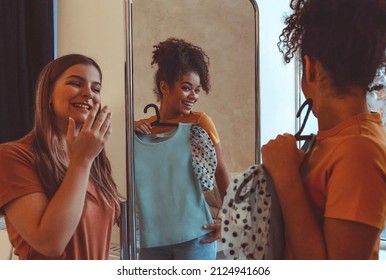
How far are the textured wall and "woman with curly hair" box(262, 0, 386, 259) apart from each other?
7 centimetres

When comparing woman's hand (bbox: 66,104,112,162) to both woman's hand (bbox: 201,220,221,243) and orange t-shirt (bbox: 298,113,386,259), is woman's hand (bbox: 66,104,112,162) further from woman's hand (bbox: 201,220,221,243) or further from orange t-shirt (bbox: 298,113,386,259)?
orange t-shirt (bbox: 298,113,386,259)

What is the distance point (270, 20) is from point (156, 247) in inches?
16.8

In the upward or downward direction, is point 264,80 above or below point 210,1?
below

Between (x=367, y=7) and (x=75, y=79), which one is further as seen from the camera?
(x=75, y=79)

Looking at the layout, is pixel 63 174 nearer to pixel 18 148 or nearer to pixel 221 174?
pixel 18 148

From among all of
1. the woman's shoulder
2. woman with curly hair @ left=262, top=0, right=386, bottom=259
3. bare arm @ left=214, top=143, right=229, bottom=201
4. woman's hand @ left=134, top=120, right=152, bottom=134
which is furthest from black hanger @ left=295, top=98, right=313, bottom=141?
the woman's shoulder

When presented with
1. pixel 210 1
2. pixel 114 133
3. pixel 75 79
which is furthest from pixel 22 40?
pixel 210 1

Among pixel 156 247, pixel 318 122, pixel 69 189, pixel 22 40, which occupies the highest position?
pixel 22 40

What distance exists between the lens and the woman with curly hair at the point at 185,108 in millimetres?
734

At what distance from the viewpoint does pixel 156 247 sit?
0.77 meters

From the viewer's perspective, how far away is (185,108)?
75 cm

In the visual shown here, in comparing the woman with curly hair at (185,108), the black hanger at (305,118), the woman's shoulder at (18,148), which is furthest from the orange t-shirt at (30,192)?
the black hanger at (305,118)

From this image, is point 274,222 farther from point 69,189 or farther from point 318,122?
point 69,189

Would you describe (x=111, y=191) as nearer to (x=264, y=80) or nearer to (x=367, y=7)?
A: (x=264, y=80)
